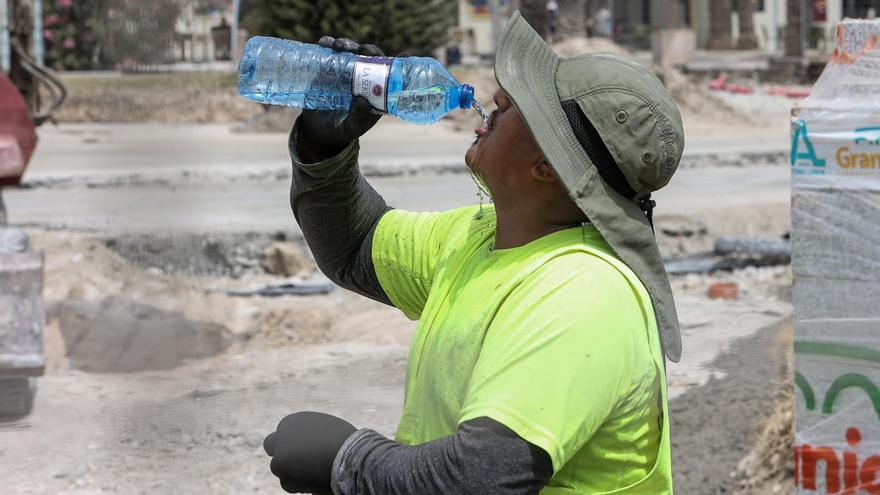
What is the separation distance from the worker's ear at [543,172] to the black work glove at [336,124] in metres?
0.39

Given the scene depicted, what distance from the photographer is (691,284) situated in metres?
8.36

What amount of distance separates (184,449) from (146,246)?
14.8ft

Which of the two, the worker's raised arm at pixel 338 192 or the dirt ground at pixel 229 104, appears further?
the dirt ground at pixel 229 104

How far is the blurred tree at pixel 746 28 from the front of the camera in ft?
117

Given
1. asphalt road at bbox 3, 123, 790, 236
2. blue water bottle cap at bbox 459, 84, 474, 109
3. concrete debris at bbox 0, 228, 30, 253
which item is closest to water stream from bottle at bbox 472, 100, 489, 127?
blue water bottle cap at bbox 459, 84, 474, 109

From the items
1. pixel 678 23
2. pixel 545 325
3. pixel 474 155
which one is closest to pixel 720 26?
pixel 678 23

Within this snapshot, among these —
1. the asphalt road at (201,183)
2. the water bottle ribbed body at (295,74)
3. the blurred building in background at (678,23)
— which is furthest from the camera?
the blurred building in background at (678,23)

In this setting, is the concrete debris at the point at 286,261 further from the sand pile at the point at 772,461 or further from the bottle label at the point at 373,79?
the bottle label at the point at 373,79

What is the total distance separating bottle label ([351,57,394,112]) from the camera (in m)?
2.23

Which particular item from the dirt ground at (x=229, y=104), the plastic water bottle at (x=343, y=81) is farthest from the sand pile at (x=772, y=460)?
the dirt ground at (x=229, y=104)

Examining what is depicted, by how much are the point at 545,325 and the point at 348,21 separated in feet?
64.2

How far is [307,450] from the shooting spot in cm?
191

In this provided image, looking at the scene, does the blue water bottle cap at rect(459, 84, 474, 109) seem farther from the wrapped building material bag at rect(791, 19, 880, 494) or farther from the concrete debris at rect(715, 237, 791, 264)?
the concrete debris at rect(715, 237, 791, 264)

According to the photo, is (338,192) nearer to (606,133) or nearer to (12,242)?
(606,133)
